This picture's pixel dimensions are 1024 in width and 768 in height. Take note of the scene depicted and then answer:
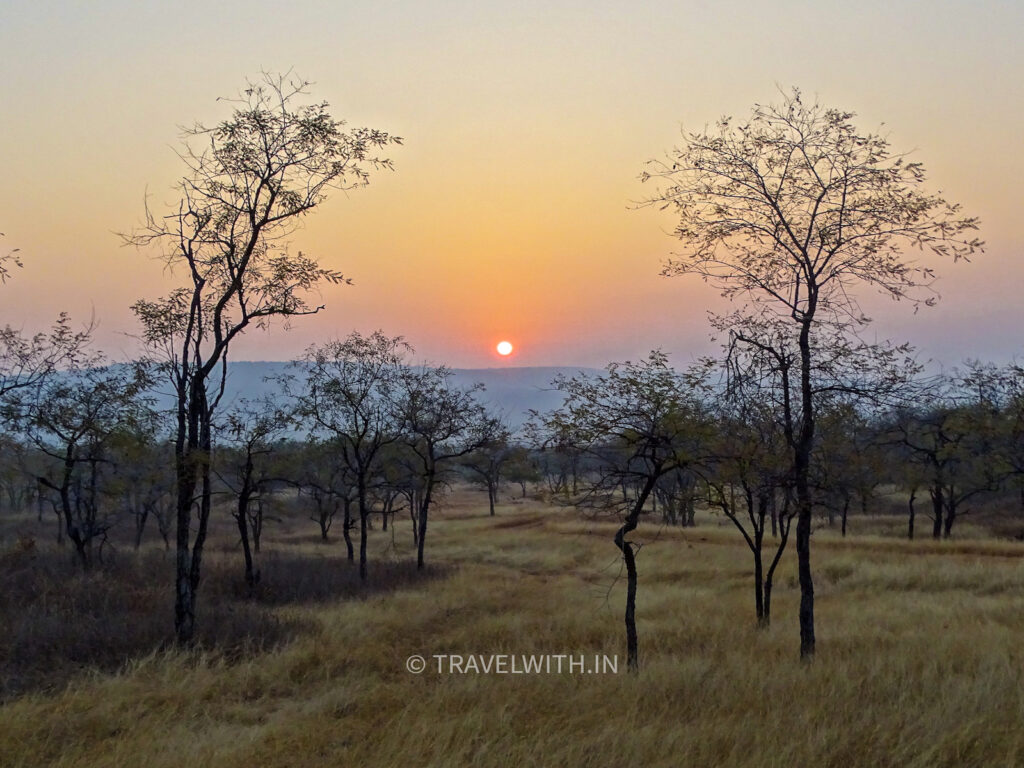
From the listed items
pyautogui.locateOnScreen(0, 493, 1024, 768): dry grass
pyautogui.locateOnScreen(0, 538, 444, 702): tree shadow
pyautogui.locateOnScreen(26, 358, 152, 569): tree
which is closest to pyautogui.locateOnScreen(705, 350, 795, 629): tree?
pyautogui.locateOnScreen(0, 493, 1024, 768): dry grass

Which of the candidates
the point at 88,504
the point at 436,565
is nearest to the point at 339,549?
the point at 436,565

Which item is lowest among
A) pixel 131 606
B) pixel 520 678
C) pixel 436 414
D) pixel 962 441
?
pixel 131 606

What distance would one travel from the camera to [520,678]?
11406mm

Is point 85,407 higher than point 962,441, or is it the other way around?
point 85,407

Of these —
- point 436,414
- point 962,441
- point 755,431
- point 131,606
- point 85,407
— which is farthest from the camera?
point 962,441

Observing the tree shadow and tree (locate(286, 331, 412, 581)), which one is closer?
the tree shadow

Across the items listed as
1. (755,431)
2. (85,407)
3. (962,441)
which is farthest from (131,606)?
(962,441)

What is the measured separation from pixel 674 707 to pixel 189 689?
8.05 metres

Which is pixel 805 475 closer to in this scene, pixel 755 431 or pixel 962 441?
pixel 755 431

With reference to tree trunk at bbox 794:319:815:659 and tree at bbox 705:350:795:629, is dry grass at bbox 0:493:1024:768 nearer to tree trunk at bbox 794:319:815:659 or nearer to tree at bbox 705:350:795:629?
tree trunk at bbox 794:319:815:659

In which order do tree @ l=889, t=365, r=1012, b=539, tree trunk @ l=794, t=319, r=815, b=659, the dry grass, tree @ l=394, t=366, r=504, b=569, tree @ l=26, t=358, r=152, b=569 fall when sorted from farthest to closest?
tree @ l=889, t=365, r=1012, b=539, tree @ l=394, t=366, r=504, b=569, tree @ l=26, t=358, r=152, b=569, tree trunk @ l=794, t=319, r=815, b=659, the dry grass

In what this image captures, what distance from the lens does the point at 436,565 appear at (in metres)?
31.6

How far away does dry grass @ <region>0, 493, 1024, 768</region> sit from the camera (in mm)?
7773

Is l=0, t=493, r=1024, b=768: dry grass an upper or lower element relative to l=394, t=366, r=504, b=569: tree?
lower
